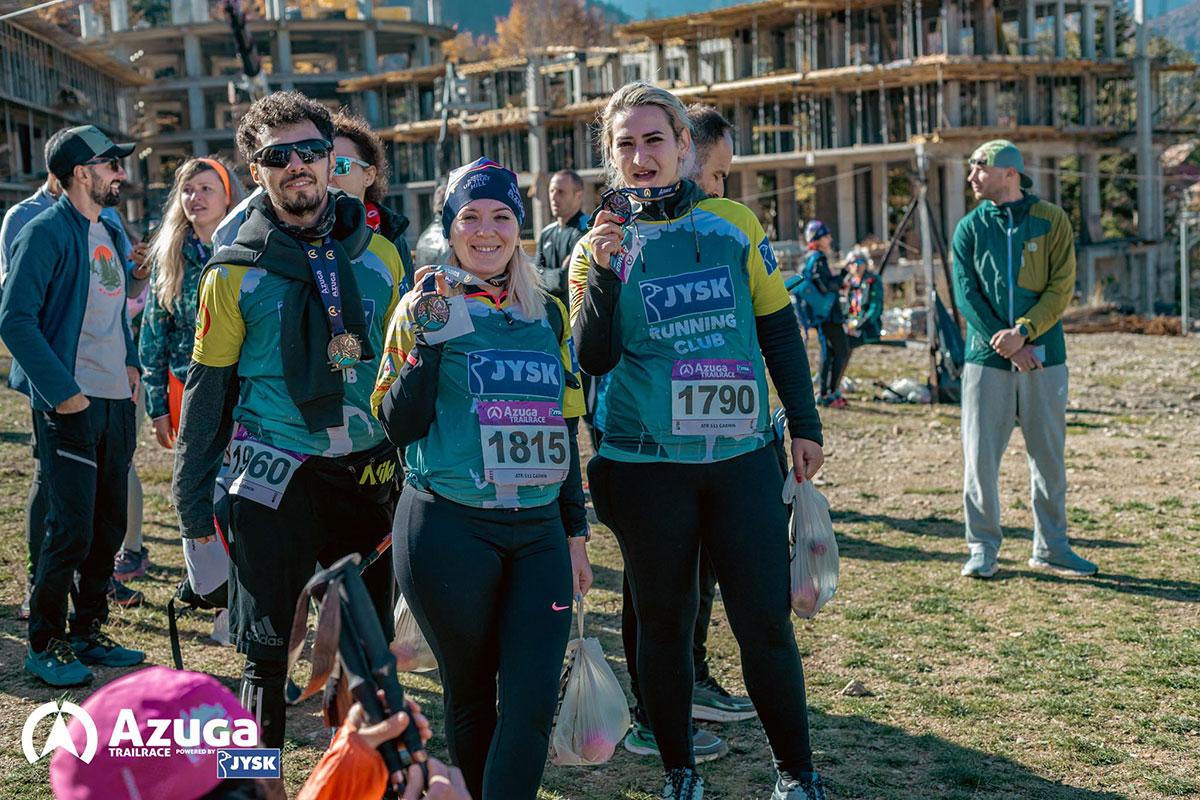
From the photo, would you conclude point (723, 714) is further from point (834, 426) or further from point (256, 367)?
point (834, 426)

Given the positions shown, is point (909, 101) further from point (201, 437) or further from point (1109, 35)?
point (201, 437)

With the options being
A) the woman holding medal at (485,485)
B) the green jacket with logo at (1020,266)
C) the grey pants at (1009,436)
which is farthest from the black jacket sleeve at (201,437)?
the green jacket with logo at (1020,266)

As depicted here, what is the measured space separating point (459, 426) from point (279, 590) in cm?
80

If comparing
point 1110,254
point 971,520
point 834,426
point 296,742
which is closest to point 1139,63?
point 1110,254

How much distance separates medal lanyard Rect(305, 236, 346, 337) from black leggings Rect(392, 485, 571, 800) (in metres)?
0.60

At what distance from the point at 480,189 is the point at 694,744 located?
88.1 inches

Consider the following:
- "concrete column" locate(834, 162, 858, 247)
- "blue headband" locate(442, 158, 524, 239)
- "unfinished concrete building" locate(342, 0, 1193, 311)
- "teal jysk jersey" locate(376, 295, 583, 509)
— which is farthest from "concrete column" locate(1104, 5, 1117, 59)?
"teal jysk jersey" locate(376, 295, 583, 509)

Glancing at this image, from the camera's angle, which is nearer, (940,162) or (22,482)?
(22,482)

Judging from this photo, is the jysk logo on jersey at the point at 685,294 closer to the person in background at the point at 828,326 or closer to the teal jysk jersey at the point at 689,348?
the teal jysk jersey at the point at 689,348

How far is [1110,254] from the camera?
56938mm

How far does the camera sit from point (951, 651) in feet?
19.5

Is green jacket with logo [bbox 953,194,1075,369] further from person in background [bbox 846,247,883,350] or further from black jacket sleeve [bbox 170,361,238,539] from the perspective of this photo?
person in background [bbox 846,247,883,350]

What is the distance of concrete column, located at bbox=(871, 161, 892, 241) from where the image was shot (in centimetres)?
5612

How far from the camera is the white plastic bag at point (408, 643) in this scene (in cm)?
410
